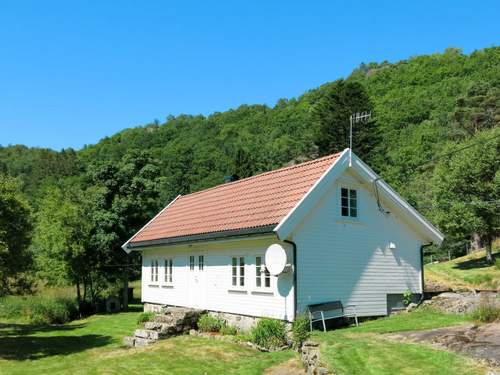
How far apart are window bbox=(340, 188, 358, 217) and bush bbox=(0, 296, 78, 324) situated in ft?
65.3

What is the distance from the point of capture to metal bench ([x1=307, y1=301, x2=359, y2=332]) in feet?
50.2

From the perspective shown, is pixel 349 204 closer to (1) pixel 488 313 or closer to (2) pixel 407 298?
(2) pixel 407 298

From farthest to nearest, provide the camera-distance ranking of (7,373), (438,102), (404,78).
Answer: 1. (404,78)
2. (438,102)
3. (7,373)

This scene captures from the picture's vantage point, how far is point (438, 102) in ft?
256

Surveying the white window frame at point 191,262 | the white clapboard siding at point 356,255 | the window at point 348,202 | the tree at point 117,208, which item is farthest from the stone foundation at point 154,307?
the window at point 348,202

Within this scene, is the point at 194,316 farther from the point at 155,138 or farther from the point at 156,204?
the point at 155,138

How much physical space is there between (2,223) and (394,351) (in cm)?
1379

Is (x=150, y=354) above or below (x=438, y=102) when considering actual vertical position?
below

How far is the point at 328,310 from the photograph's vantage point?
15.8 metres

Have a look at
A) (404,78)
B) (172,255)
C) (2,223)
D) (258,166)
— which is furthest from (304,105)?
(2,223)

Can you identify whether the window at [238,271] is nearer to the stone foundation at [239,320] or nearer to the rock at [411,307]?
the stone foundation at [239,320]

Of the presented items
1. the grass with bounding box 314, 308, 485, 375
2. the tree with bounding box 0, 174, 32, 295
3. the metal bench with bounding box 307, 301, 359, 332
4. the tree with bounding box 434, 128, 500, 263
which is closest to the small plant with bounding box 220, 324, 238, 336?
the metal bench with bounding box 307, 301, 359, 332

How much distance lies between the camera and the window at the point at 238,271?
57.9 ft

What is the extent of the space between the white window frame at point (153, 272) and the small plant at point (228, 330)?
7.62m
